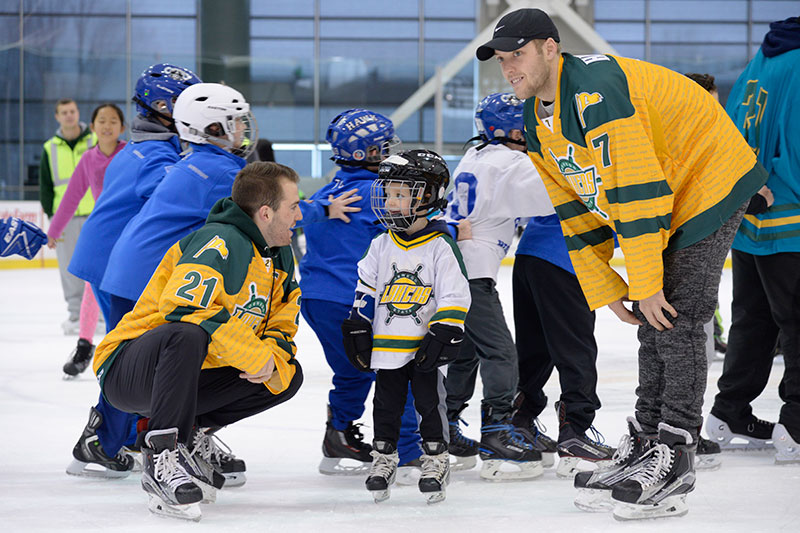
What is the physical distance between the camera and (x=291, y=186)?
255 cm

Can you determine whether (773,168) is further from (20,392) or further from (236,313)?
(20,392)

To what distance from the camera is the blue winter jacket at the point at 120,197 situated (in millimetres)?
2992

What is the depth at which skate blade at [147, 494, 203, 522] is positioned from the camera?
7.51 feet

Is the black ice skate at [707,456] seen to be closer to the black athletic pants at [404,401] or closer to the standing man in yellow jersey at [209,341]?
the black athletic pants at [404,401]

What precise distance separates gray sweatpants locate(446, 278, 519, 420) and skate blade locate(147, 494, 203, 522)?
0.93m

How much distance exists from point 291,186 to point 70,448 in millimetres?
1238

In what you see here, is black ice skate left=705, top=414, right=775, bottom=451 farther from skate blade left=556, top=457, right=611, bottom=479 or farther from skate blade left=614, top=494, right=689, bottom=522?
skate blade left=614, top=494, right=689, bottom=522

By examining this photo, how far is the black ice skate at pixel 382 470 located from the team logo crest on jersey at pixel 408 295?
331 millimetres

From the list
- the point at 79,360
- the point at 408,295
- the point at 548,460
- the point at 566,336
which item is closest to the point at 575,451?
the point at 548,460

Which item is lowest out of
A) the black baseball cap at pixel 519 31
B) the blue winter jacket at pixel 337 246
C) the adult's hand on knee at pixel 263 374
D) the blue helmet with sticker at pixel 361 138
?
the adult's hand on knee at pixel 263 374

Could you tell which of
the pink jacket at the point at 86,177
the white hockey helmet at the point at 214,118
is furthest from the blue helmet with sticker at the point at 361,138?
the pink jacket at the point at 86,177

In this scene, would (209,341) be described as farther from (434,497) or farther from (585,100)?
(585,100)

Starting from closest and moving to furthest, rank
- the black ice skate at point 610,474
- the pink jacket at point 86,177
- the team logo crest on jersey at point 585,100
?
the team logo crest on jersey at point 585,100 < the black ice skate at point 610,474 < the pink jacket at point 86,177

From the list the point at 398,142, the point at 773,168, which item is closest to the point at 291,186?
the point at 398,142
